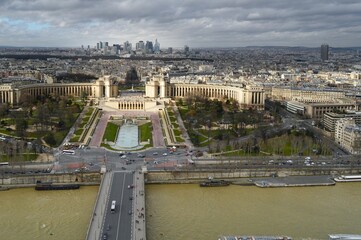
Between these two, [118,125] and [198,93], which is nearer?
[118,125]

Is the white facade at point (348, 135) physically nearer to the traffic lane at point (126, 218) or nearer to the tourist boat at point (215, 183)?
the tourist boat at point (215, 183)

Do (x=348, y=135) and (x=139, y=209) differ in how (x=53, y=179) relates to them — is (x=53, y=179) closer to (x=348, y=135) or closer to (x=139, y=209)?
(x=139, y=209)

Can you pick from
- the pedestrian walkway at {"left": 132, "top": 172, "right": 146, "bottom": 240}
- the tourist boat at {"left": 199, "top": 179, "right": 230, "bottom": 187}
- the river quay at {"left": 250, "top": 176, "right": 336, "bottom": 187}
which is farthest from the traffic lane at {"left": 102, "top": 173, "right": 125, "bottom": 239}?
the river quay at {"left": 250, "top": 176, "right": 336, "bottom": 187}

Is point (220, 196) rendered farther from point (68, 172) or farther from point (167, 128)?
point (167, 128)

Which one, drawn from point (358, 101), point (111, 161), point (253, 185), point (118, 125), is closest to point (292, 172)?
point (253, 185)

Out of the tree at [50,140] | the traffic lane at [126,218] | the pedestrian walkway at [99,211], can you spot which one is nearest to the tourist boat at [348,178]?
the traffic lane at [126,218]

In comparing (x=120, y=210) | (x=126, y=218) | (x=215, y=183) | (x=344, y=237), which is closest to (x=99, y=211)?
(x=120, y=210)
